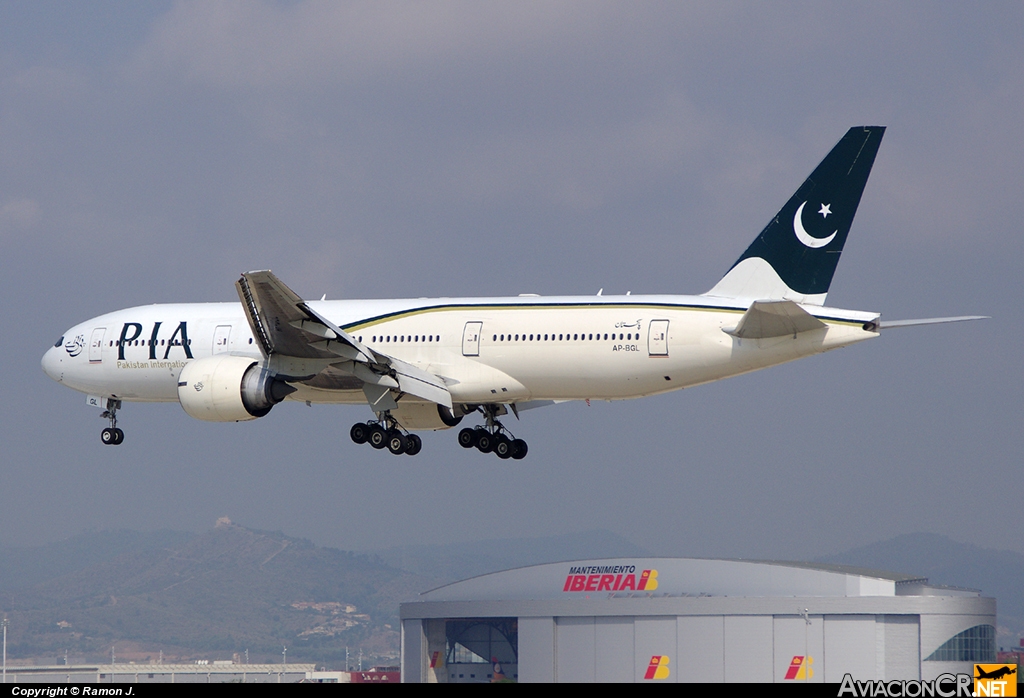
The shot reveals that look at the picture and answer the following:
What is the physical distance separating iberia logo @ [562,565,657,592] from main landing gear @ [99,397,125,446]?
2756 cm

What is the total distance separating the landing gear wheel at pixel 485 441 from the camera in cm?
3856

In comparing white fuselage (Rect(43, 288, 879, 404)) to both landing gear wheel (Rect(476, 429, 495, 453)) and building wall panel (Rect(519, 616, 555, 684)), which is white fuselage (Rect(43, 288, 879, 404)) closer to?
landing gear wheel (Rect(476, 429, 495, 453))

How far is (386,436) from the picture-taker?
36438 mm

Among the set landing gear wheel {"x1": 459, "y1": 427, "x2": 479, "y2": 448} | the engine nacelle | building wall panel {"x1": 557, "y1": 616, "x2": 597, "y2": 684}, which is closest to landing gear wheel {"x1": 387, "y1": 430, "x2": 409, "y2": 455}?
landing gear wheel {"x1": 459, "y1": 427, "x2": 479, "y2": 448}

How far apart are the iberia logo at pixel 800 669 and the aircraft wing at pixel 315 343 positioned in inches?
1003

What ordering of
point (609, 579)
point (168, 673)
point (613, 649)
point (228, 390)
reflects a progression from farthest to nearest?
1. point (168, 673)
2. point (609, 579)
3. point (613, 649)
4. point (228, 390)

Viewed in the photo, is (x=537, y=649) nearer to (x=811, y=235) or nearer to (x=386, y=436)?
(x=386, y=436)

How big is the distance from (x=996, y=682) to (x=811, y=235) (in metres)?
12.9

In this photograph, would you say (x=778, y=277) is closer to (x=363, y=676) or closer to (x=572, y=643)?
(x=572, y=643)

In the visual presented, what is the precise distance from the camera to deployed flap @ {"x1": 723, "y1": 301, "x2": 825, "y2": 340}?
3083cm

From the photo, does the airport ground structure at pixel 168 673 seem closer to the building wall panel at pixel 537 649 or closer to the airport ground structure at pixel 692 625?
the airport ground structure at pixel 692 625

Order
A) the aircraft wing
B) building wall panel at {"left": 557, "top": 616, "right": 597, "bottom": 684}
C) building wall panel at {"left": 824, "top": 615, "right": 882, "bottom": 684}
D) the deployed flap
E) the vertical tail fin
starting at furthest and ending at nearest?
1. building wall panel at {"left": 557, "top": 616, "right": 597, "bottom": 684}
2. building wall panel at {"left": 824, "top": 615, "right": 882, "bottom": 684}
3. the vertical tail fin
4. the aircraft wing
5. the deployed flap

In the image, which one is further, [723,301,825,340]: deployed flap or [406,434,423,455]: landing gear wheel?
[406,434,423,455]: landing gear wheel

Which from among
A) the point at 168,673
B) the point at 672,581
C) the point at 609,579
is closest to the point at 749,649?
the point at 672,581
